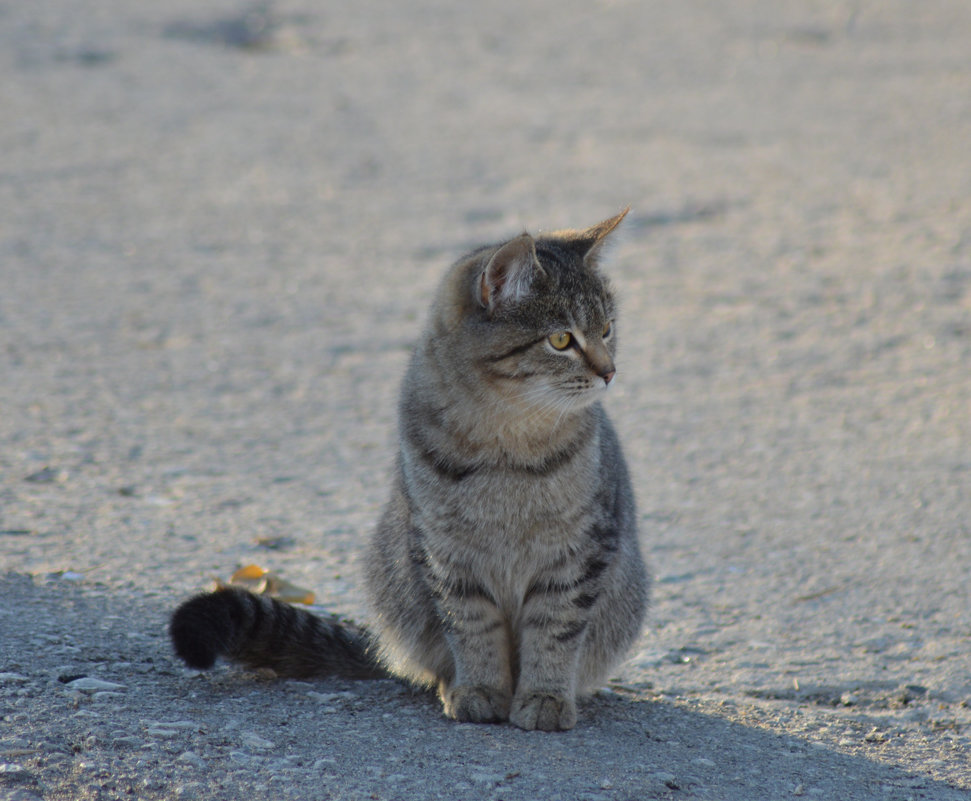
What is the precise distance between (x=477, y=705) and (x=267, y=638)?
603mm

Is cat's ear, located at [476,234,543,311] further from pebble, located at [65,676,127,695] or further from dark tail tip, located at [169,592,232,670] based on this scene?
pebble, located at [65,676,127,695]

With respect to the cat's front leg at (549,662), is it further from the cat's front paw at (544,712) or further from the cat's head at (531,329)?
the cat's head at (531,329)

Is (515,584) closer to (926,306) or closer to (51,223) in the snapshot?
(926,306)

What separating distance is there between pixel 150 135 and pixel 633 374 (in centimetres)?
534

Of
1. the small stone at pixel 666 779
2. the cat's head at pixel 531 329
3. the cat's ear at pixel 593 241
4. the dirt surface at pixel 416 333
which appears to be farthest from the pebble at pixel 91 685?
the cat's ear at pixel 593 241

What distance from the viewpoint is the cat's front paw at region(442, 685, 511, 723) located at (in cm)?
325

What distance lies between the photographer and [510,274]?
3229mm

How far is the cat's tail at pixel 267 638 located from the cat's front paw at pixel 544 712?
1.66 feet

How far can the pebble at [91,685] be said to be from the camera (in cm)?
312

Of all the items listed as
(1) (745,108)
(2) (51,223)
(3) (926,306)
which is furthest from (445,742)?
(1) (745,108)

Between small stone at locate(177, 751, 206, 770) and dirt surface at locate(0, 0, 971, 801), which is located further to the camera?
dirt surface at locate(0, 0, 971, 801)

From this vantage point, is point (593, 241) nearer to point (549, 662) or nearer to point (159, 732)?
point (549, 662)

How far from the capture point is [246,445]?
5.28m

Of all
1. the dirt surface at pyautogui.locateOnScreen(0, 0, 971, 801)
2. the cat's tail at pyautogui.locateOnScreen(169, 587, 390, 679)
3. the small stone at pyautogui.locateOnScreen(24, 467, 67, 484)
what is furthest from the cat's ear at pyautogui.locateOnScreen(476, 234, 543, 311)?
the small stone at pyautogui.locateOnScreen(24, 467, 67, 484)
